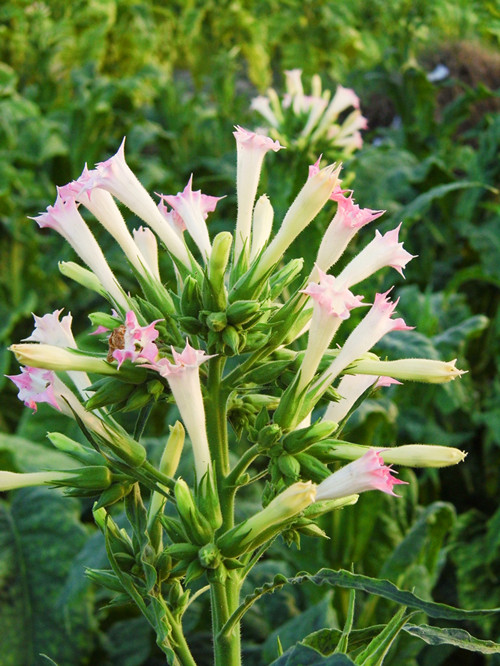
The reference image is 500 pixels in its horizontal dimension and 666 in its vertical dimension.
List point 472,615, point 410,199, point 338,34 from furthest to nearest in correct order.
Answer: point 338,34 < point 410,199 < point 472,615

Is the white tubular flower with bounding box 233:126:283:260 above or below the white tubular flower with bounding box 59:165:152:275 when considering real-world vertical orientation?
above

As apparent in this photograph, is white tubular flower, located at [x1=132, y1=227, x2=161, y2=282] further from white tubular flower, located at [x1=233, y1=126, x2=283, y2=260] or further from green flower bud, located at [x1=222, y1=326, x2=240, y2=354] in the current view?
green flower bud, located at [x1=222, y1=326, x2=240, y2=354]

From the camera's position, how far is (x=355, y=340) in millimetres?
887

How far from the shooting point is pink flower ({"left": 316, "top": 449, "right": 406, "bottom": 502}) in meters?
0.81

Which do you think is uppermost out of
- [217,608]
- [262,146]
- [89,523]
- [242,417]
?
[262,146]

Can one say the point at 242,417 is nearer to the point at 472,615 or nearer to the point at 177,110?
the point at 472,615

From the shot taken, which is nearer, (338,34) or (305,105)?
(305,105)

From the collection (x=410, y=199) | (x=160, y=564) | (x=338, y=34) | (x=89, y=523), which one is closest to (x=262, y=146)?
(x=160, y=564)

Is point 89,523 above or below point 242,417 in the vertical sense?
below

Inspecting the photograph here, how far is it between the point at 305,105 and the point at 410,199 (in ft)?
2.13

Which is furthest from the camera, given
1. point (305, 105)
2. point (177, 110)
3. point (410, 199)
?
point (177, 110)

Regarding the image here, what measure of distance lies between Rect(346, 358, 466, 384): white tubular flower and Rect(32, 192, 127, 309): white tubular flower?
0.27 metres

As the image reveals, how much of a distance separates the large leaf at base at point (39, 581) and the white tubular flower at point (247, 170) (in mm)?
1004

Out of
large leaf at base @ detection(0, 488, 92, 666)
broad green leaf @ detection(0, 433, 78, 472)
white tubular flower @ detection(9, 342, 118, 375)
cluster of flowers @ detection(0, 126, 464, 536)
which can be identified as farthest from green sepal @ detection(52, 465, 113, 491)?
broad green leaf @ detection(0, 433, 78, 472)
